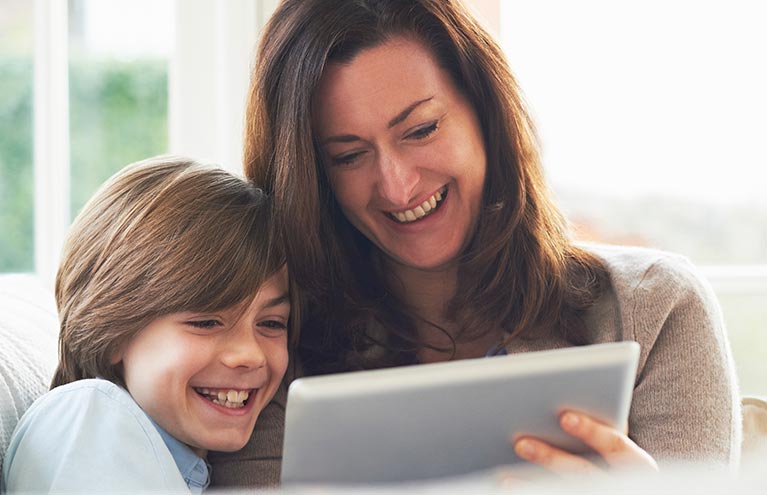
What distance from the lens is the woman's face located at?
4.83 ft

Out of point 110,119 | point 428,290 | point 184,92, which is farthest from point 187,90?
point 428,290

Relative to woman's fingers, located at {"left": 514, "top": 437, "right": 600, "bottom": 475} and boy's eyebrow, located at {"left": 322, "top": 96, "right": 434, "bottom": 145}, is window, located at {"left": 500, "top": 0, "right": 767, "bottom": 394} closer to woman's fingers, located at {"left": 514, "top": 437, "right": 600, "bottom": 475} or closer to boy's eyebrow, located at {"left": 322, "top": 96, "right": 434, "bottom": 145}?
boy's eyebrow, located at {"left": 322, "top": 96, "right": 434, "bottom": 145}

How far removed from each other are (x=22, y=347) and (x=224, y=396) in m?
0.30

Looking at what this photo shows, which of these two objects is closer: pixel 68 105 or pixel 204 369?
pixel 204 369

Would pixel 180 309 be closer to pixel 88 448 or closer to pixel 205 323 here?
pixel 205 323

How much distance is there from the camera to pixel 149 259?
1.34 meters

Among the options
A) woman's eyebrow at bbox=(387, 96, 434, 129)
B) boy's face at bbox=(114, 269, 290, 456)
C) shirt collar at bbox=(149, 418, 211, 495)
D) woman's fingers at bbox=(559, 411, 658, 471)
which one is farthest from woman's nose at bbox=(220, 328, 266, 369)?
woman's fingers at bbox=(559, 411, 658, 471)

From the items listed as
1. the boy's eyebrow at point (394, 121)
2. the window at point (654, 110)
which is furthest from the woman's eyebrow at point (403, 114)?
the window at point (654, 110)

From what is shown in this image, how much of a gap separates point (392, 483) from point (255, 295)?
17.0 inches

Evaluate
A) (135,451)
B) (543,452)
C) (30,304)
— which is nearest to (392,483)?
(543,452)

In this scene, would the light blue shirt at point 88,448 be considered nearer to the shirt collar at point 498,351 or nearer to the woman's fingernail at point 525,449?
the woman's fingernail at point 525,449

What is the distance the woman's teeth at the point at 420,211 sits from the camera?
1.54 metres

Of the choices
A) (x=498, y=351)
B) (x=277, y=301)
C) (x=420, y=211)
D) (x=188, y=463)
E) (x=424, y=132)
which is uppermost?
(x=424, y=132)

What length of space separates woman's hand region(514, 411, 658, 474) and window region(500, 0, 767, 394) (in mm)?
2131
